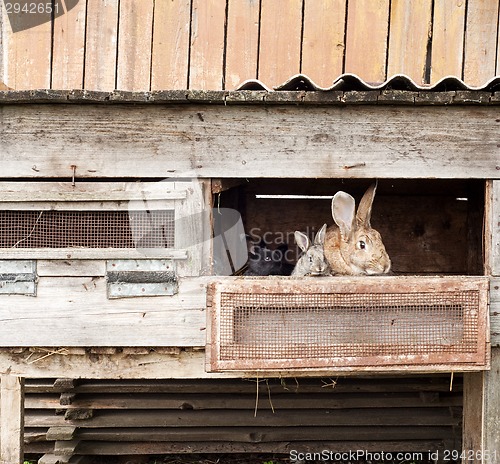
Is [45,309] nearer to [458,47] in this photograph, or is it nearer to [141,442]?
[141,442]

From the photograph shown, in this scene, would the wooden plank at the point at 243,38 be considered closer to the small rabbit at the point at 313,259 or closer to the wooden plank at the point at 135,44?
the wooden plank at the point at 135,44

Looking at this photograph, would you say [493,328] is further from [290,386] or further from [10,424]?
[10,424]

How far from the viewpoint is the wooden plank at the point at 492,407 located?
461 cm

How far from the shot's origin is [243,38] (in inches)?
222

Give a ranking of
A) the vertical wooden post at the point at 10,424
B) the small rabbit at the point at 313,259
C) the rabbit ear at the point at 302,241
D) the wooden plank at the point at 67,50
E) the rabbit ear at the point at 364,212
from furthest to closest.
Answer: the wooden plank at the point at 67,50
the rabbit ear at the point at 302,241
the rabbit ear at the point at 364,212
the small rabbit at the point at 313,259
the vertical wooden post at the point at 10,424

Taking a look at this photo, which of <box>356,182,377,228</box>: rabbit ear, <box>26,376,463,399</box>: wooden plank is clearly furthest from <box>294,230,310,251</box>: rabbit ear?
→ <box>26,376,463,399</box>: wooden plank

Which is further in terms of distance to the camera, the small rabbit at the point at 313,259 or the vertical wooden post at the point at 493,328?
the small rabbit at the point at 313,259

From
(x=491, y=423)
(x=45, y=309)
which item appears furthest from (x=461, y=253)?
(x=45, y=309)

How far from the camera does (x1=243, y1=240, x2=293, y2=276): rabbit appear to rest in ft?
19.4

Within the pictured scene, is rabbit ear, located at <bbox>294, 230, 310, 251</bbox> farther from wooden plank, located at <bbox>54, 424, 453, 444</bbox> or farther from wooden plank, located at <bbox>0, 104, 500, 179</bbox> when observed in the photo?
wooden plank, located at <bbox>54, 424, 453, 444</bbox>

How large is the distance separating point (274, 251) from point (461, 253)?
1674mm

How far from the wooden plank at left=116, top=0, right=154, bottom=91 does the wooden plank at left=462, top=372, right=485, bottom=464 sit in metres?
3.07

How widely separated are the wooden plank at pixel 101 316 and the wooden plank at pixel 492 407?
174 centimetres

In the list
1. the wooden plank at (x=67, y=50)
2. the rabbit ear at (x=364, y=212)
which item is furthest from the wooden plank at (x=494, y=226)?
the wooden plank at (x=67, y=50)
